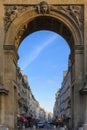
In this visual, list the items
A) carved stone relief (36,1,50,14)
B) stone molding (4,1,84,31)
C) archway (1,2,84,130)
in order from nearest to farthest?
archway (1,2,84,130)
carved stone relief (36,1,50,14)
stone molding (4,1,84,31)

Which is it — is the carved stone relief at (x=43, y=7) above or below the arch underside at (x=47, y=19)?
above

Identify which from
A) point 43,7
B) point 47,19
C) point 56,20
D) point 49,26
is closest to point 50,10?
point 43,7

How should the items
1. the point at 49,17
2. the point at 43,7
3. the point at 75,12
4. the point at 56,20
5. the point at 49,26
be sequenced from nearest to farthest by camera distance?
the point at 43,7 < the point at 75,12 < the point at 49,17 < the point at 56,20 < the point at 49,26

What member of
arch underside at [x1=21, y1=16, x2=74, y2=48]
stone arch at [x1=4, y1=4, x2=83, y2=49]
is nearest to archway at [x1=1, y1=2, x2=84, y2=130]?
stone arch at [x1=4, y1=4, x2=83, y2=49]

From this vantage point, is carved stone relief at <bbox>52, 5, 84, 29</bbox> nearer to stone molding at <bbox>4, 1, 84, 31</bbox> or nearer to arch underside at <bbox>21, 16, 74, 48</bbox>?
stone molding at <bbox>4, 1, 84, 31</bbox>

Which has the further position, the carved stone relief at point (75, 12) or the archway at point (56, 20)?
the carved stone relief at point (75, 12)

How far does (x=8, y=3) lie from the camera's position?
41.0 m

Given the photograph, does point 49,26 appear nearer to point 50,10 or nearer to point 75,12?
point 50,10

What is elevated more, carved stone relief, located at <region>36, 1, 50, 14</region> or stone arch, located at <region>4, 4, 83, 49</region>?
carved stone relief, located at <region>36, 1, 50, 14</region>

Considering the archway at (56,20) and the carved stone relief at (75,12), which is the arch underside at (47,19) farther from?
the carved stone relief at (75,12)

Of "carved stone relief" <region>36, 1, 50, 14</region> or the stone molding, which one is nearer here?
"carved stone relief" <region>36, 1, 50, 14</region>

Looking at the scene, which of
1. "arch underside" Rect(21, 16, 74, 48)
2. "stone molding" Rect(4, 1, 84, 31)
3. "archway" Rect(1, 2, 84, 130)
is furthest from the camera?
"arch underside" Rect(21, 16, 74, 48)

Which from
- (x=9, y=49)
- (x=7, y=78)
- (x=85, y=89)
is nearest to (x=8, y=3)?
(x=9, y=49)

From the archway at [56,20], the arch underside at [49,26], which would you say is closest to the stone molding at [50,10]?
the archway at [56,20]
